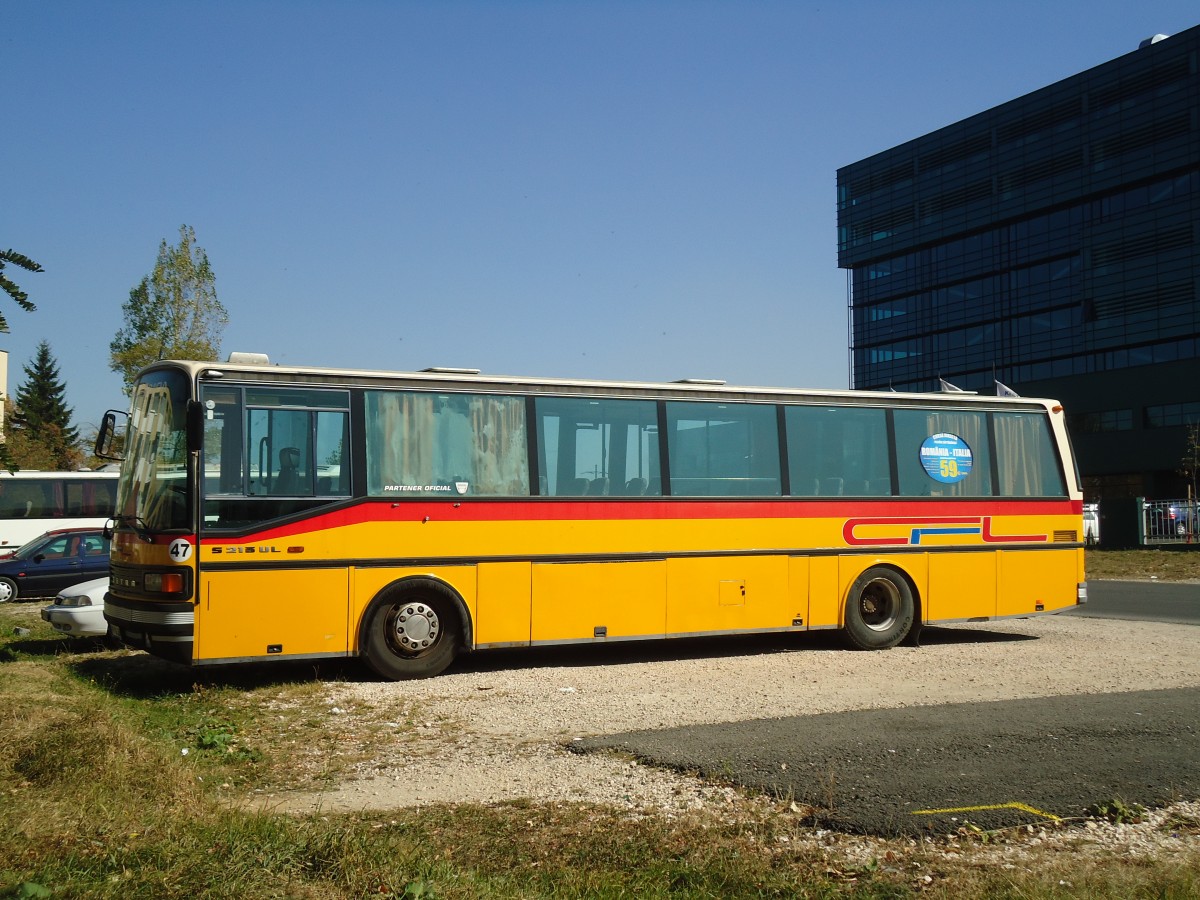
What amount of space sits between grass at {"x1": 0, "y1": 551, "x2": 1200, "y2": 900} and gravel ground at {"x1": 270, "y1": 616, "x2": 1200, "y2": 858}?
271mm

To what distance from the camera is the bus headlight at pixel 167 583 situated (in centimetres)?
1076

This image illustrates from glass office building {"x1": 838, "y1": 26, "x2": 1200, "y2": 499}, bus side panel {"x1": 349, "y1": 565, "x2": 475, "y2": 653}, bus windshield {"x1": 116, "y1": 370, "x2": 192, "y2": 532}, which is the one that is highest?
glass office building {"x1": 838, "y1": 26, "x2": 1200, "y2": 499}

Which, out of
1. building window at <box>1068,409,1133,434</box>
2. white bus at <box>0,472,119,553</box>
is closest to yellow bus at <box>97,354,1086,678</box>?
white bus at <box>0,472,119,553</box>

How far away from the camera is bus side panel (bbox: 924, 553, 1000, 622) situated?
14.8 meters

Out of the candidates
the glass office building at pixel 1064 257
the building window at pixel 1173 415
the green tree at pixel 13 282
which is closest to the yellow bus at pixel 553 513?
the green tree at pixel 13 282

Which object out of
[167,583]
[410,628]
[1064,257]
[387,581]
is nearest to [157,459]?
[167,583]

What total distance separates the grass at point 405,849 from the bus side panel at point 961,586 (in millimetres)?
8980

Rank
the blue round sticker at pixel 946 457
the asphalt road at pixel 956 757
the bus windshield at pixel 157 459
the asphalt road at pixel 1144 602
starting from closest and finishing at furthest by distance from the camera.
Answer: the asphalt road at pixel 956 757, the bus windshield at pixel 157 459, the blue round sticker at pixel 946 457, the asphalt road at pixel 1144 602

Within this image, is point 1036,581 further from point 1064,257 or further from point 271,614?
point 1064,257

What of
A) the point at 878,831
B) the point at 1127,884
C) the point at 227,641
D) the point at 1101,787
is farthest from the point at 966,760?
the point at 227,641

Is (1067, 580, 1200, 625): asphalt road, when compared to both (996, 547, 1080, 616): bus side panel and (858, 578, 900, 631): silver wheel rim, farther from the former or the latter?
(858, 578, 900, 631): silver wheel rim

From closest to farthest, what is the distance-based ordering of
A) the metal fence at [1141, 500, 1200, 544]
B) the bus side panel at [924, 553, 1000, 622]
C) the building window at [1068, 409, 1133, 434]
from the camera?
the bus side panel at [924, 553, 1000, 622] → the metal fence at [1141, 500, 1200, 544] → the building window at [1068, 409, 1133, 434]

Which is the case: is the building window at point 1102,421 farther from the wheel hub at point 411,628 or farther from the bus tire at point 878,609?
the wheel hub at point 411,628

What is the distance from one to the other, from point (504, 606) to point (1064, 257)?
6337cm
